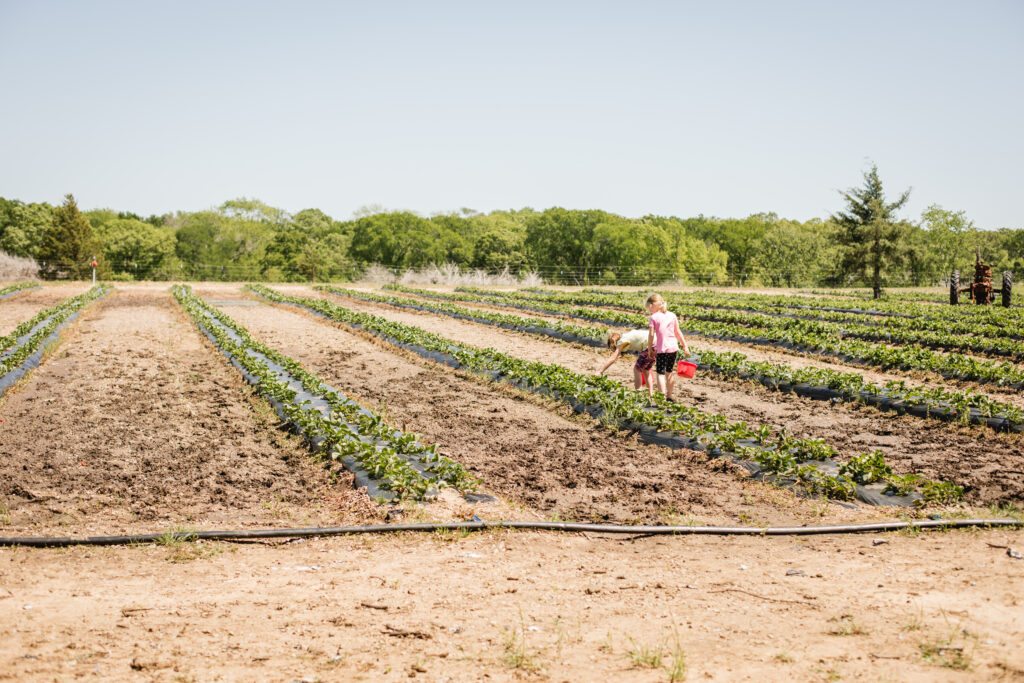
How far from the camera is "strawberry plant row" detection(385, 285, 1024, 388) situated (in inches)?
486

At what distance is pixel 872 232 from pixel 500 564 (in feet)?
121

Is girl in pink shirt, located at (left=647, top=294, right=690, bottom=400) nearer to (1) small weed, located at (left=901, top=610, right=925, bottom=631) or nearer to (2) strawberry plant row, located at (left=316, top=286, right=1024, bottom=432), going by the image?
(2) strawberry plant row, located at (left=316, top=286, right=1024, bottom=432)

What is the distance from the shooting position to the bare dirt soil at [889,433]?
726 cm

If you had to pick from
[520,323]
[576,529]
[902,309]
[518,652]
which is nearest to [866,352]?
[520,323]

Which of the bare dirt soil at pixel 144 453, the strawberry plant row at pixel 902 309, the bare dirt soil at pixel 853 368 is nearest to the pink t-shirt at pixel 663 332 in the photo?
the bare dirt soil at pixel 853 368

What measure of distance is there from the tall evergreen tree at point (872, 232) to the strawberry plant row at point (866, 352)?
20272mm

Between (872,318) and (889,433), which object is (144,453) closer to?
(889,433)

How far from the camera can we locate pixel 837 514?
6191mm

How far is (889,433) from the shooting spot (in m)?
9.01

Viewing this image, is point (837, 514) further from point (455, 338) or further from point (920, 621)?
point (455, 338)

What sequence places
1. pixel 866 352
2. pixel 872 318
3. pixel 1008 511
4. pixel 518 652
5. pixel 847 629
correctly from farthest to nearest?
pixel 872 318, pixel 866 352, pixel 1008 511, pixel 847 629, pixel 518 652

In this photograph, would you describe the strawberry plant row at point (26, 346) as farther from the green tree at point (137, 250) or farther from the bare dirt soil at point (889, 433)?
the green tree at point (137, 250)

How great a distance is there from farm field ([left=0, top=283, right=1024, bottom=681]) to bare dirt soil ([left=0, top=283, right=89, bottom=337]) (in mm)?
13960

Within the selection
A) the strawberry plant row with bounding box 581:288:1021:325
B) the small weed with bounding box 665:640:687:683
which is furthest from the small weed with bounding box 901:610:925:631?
the strawberry plant row with bounding box 581:288:1021:325
